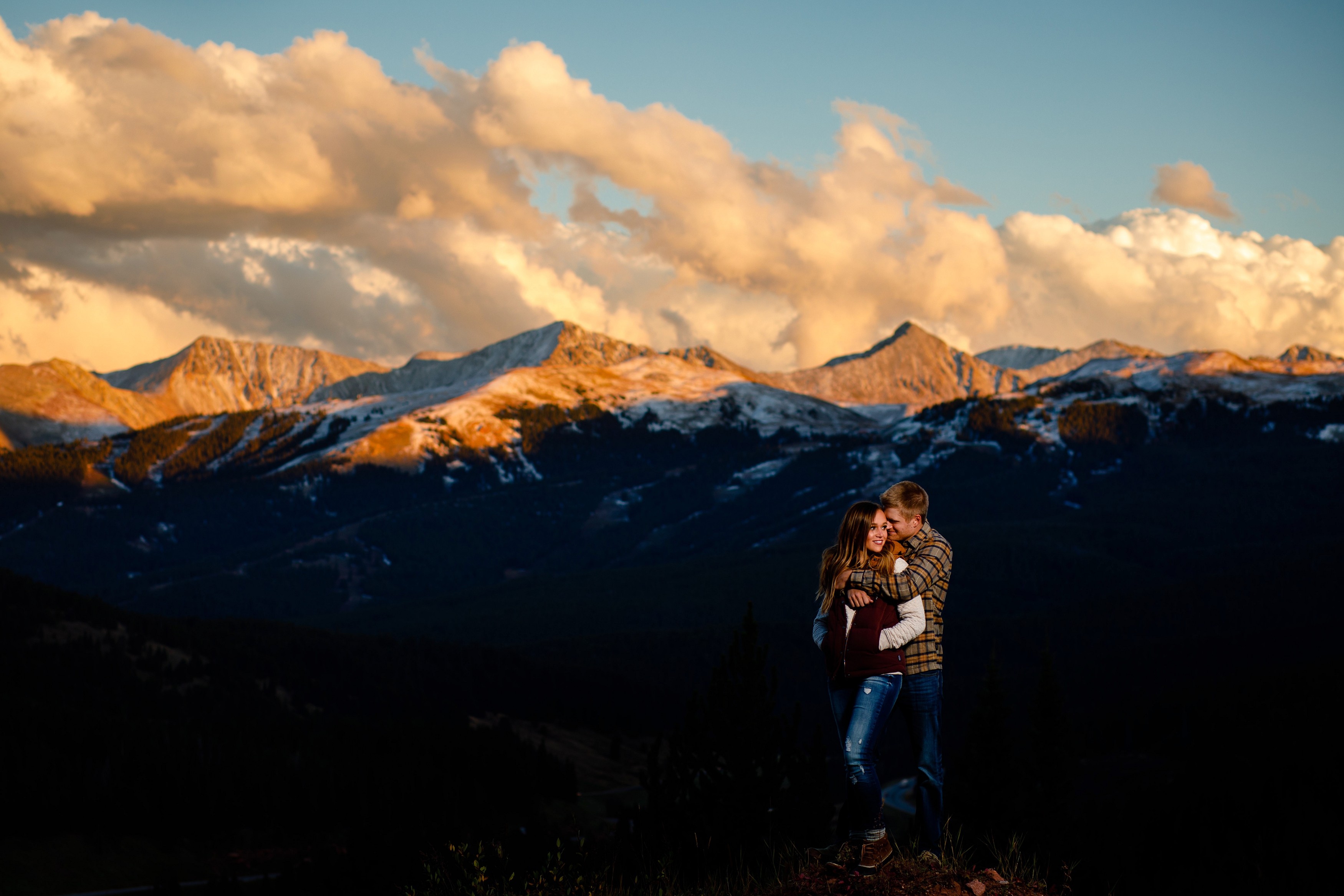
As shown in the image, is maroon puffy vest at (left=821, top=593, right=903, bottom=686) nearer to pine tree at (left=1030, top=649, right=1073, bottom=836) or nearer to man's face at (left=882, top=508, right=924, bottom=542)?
man's face at (left=882, top=508, right=924, bottom=542)

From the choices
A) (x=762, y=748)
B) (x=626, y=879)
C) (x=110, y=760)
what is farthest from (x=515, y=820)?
(x=626, y=879)

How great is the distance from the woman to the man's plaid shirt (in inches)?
6.2

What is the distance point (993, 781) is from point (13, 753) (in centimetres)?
11709

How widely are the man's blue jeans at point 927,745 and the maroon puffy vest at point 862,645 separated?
17.6 inches

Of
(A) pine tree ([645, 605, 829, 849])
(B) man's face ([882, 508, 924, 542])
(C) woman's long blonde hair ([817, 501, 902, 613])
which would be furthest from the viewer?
(A) pine tree ([645, 605, 829, 849])

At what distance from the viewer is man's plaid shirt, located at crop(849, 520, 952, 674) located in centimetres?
1667

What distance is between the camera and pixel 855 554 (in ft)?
56.0

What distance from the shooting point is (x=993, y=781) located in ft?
410

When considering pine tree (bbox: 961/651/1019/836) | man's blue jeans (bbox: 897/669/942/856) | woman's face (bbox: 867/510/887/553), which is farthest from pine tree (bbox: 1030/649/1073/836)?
woman's face (bbox: 867/510/887/553)

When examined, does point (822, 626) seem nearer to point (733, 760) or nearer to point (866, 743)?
point (866, 743)

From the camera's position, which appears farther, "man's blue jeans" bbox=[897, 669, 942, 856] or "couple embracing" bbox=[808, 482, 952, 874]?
"man's blue jeans" bbox=[897, 669, 942, 856]

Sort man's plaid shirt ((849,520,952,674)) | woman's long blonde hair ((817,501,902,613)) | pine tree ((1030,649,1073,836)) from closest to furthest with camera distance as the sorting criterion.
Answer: man's plaid shirt ((849,520,952,674)) → woman's long blonde hair ((817,501,902,613)) → pine tree ((1030,649,1073,836))

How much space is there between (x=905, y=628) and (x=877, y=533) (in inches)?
58.6

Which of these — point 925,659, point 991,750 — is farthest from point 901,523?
A: point 991,750
